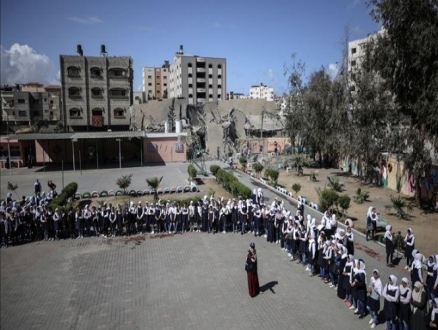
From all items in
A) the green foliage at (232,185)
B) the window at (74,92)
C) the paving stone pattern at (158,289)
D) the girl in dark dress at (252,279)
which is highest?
the window at (74,92)

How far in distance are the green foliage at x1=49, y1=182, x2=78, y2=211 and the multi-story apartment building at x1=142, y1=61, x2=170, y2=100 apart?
88460 mm

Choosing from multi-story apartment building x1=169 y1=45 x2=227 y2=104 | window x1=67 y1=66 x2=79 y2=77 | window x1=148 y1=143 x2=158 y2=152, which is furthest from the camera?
multi-story apartment building x1=169 y1=45 x2=227 y2=104

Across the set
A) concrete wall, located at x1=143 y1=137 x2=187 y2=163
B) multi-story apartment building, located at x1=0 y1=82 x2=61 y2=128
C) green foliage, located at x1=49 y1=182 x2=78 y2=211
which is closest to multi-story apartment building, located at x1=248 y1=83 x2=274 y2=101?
multi-story apartment building, located at x1=0 y1=82 x2=61 y2=128

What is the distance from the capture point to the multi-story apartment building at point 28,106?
81.9m

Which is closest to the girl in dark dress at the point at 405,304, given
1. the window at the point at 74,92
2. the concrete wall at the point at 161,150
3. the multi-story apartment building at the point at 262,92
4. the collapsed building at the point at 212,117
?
the concrete wall at the point at 161,150

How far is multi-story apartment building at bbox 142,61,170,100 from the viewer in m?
110

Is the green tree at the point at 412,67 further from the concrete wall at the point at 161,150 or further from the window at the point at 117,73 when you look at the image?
the window at the point at 117,73

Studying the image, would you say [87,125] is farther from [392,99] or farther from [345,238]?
[345,238]

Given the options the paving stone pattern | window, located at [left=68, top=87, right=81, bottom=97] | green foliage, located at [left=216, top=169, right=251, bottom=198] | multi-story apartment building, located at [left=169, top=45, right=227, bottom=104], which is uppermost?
multi-story apartment building, located at [left=169, top=45, right=227, bottom=104]

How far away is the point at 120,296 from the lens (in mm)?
11828

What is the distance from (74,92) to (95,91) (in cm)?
289

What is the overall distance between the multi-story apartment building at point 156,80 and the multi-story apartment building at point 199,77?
68.1 feet

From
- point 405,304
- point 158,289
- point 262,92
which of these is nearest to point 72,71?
point 158,289

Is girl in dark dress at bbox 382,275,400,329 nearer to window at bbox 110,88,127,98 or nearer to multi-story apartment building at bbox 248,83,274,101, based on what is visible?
window at bbox 110,88,127,98
